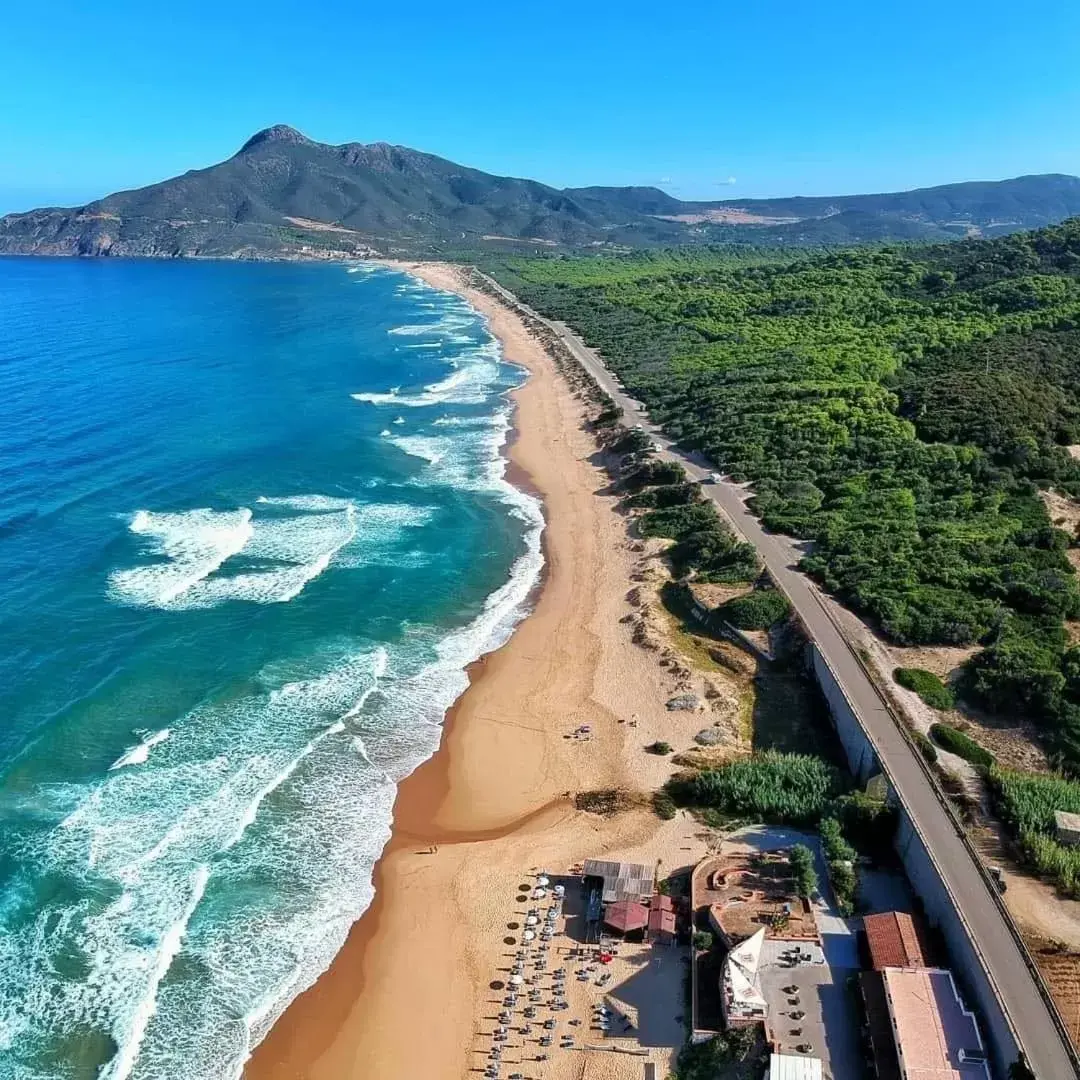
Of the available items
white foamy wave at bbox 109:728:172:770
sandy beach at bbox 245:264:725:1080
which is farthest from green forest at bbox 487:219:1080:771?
white foamy wave at bbox 109:728:172:770

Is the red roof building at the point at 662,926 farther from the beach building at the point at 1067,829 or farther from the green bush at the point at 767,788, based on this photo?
the beach building at the point at 1067,829

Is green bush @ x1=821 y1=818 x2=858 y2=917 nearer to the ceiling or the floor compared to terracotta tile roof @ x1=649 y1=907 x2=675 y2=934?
nearer to the ceiling

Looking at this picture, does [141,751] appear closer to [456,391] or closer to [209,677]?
[209,677]

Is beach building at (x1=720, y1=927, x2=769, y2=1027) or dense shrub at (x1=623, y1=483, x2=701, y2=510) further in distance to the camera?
dense shrub at (x1=623, y1=483, x2=701, y2=510)

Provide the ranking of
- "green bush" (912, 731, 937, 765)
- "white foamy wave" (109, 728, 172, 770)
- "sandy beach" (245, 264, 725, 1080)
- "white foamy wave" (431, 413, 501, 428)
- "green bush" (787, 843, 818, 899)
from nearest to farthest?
"sandy beach" (245, 264, 725, 1080)
"green bush" (787, 843, 818, 899)
"green bush" (912, 731, 937, 765)
"white foamy wave" (109, 728, 172, 770)
"white foamy wave" (431, 413, 501, 428)

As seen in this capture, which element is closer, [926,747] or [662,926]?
[662,926]

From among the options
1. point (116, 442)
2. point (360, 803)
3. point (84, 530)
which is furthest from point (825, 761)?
point (116, 442)

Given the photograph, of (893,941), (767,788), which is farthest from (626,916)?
(767,788)

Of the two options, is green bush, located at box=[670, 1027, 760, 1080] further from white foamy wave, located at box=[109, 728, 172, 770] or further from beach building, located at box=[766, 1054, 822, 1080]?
white foamy wave, located at box=[109, 728, 172, 770]
